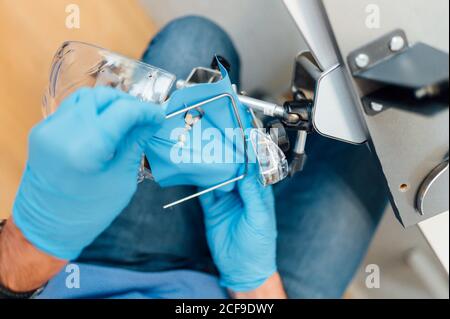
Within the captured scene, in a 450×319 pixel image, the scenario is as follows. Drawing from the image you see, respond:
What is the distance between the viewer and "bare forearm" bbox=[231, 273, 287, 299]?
64cm

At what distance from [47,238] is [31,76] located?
11.1 inches

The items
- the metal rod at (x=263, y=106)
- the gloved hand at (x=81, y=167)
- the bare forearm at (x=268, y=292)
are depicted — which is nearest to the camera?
the gloved hand at (x=81, y=167)

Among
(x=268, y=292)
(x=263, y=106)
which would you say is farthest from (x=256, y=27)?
(x=268, y=292)

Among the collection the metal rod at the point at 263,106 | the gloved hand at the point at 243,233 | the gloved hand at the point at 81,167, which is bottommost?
the gloved hand at the point at 243,233

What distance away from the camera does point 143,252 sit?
66 centimetres

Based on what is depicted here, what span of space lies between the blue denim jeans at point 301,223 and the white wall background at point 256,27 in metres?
0.20

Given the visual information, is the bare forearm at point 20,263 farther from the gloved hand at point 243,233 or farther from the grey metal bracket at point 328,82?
the grey metal bracket at point 328,82

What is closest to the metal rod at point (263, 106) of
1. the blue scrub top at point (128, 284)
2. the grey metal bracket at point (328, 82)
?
the grey metal bracket at point (328, 82)

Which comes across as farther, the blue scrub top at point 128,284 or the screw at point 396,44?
the blue scrub top at point 128,284

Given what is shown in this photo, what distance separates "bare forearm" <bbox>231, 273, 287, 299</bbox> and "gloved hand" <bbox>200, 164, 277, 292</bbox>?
16 millimetres

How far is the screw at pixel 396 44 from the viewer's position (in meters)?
0.39

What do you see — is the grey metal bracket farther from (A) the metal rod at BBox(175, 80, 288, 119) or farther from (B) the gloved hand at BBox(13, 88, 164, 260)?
(B) the gloved hand at BBox(13, 88, 164, 260)
